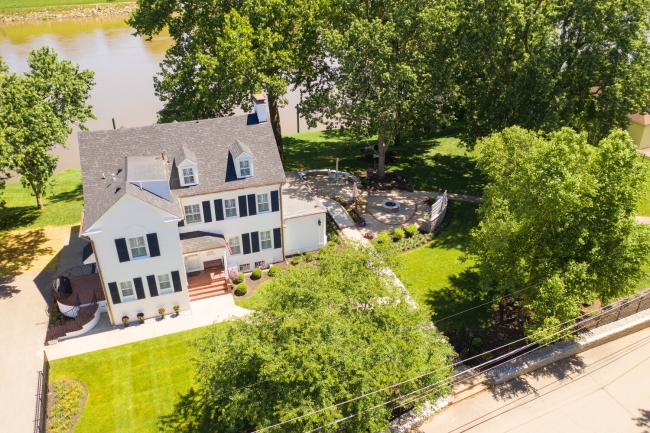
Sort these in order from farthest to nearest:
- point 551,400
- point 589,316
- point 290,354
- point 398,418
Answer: point 589,316
point 551,400
point 398,418
point 290,354

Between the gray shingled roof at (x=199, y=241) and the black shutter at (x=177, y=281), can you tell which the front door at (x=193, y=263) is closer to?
the gray shingled roof at (x=199, y=241)

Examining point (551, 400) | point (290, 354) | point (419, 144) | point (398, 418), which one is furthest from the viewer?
point (419, 144)

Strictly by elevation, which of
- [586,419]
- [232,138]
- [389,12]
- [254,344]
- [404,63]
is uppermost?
[389,12]

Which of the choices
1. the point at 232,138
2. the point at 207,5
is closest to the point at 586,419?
the point at 232,138

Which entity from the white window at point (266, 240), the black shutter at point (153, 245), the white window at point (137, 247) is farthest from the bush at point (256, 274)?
the white window at point (137, 247)

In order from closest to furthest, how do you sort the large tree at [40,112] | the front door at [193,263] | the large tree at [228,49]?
the large tree at [40,112], the front door at [193,263], the large tree at [228,49]

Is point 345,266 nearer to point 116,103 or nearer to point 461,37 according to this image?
point 461,37

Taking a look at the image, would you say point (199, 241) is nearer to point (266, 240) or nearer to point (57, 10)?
point (266, 240)

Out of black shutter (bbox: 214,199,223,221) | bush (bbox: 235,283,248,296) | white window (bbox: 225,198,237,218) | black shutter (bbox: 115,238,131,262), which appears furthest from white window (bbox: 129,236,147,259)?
bush (bbox: 235,283,248,296)
